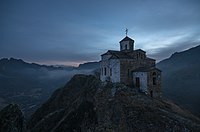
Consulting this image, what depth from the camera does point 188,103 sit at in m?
112

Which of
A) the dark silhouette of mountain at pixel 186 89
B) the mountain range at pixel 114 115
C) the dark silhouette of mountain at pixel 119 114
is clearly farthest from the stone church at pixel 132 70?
the dark silhouette of mountain at pixel 186 89

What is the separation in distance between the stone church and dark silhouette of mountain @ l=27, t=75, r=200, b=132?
3.16m

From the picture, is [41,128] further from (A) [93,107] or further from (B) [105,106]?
(B) [105,106]

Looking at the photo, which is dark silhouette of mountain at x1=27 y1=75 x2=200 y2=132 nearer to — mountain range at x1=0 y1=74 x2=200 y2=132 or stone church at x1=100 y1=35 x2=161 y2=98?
mountain range at x1=0 y1=74 x2=200 y2=132

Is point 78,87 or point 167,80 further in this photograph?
point 167,80

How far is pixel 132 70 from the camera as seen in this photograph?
48281 millimetres

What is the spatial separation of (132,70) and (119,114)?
1392 cm

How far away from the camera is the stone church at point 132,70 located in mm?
44625

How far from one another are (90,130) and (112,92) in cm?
912

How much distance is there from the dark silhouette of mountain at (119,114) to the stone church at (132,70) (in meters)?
3.16

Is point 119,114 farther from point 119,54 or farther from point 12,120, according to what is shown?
point 12,120

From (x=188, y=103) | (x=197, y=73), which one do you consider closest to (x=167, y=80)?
(x=197, y=73)

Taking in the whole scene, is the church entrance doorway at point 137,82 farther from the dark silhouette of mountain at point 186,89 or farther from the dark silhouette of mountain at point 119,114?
the dark silhouette of mountain at point 186,89

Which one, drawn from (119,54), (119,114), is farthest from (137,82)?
(119,114)
